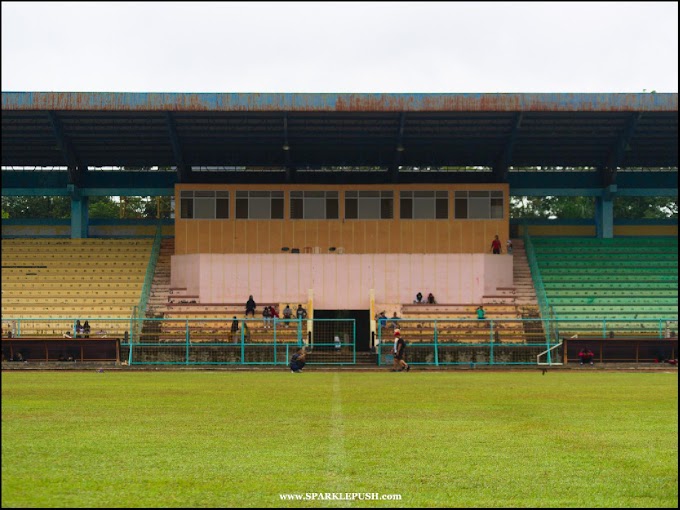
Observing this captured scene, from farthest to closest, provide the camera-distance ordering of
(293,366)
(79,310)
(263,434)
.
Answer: (79,310) → (293,366) → (263,434)

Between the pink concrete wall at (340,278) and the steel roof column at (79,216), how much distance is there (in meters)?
8.89

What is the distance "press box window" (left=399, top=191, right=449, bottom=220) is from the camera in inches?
2356

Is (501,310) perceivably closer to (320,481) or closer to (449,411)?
(449,411)

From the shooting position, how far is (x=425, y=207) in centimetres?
5988

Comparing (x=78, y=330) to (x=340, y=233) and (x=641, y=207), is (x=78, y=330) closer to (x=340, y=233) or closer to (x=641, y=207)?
(x=340, y=233)

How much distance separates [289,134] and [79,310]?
15035 mm

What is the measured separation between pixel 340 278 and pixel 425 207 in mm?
6905

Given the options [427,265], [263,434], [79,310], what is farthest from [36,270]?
[263,434]

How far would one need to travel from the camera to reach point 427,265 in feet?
188

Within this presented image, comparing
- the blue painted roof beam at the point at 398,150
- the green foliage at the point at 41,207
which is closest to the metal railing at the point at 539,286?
the blue painted roof beam at the point at 398,150

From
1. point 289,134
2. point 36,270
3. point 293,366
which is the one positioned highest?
point 289,134

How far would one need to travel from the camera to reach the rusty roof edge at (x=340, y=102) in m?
54.3

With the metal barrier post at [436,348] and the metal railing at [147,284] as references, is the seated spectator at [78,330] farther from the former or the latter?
the metal barrier post at [436,348]

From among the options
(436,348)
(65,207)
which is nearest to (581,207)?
(65,207)
